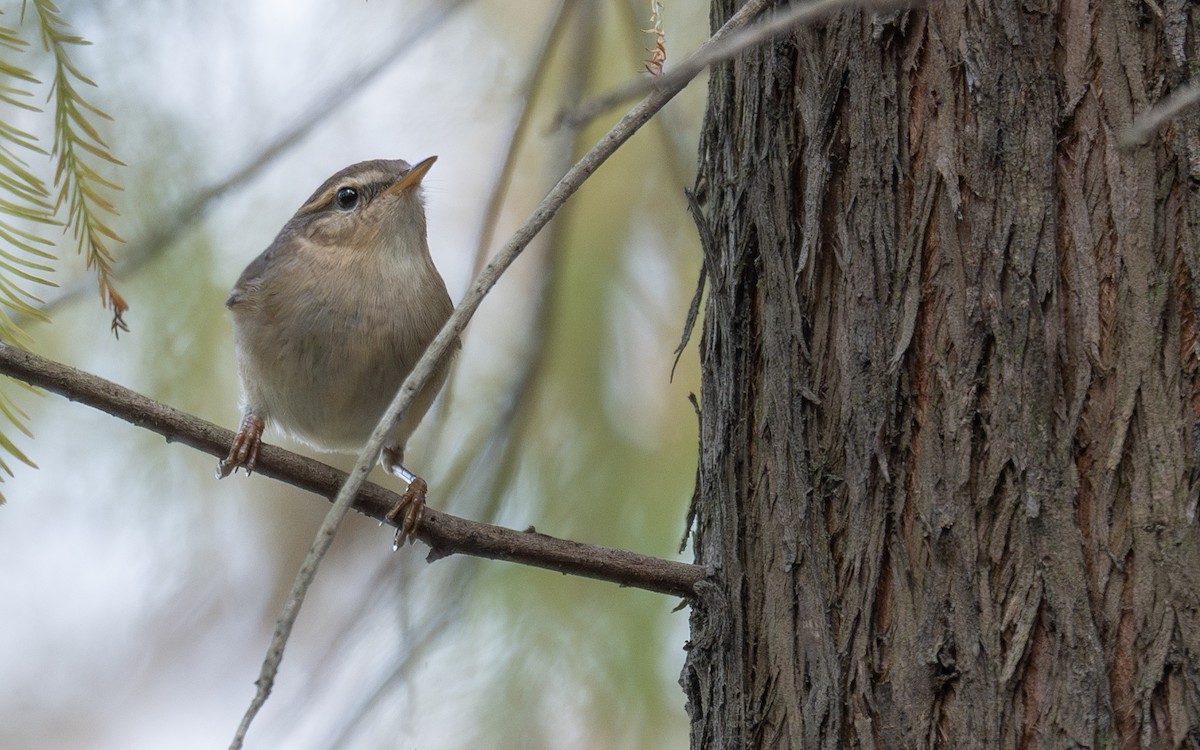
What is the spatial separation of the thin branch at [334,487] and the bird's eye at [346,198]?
1.25 meters

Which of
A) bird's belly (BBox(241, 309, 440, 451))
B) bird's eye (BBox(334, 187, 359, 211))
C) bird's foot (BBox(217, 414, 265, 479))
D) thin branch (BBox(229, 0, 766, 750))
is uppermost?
bird's eye (BBox(334, 187, 359, 211))

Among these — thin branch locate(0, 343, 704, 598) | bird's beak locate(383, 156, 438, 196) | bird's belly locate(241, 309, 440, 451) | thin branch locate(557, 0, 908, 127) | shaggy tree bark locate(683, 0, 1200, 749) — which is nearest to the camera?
thin branch locate(557, 0, 908, 127)

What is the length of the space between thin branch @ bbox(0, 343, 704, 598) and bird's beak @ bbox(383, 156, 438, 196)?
1.20m

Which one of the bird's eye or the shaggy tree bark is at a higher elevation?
the bird's eye

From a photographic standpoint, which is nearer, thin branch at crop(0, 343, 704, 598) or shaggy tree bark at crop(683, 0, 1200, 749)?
shaggy tree bark at crop(683, 0, 1200, 749)

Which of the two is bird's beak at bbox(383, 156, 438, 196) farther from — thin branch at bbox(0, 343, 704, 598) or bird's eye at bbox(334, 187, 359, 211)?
thin branch at bbox(0, 343, 704, 598)

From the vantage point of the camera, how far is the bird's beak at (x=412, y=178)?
289 cm

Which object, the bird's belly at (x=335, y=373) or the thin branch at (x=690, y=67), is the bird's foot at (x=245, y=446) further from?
the thin branch at (x=690, y=67)

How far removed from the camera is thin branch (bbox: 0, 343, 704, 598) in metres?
1.63

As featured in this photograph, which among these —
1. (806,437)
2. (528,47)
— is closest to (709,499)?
(806,437)

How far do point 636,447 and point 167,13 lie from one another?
1.58 m

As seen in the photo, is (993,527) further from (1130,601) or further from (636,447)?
(636,447)

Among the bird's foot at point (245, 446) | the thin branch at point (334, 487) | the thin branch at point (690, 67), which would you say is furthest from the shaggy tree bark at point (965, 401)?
the bird's foot at point (245, 446)

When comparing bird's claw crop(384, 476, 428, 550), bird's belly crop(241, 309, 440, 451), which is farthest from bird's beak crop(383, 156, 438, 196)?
bird's claw crop(384, 476, 428, 550)
